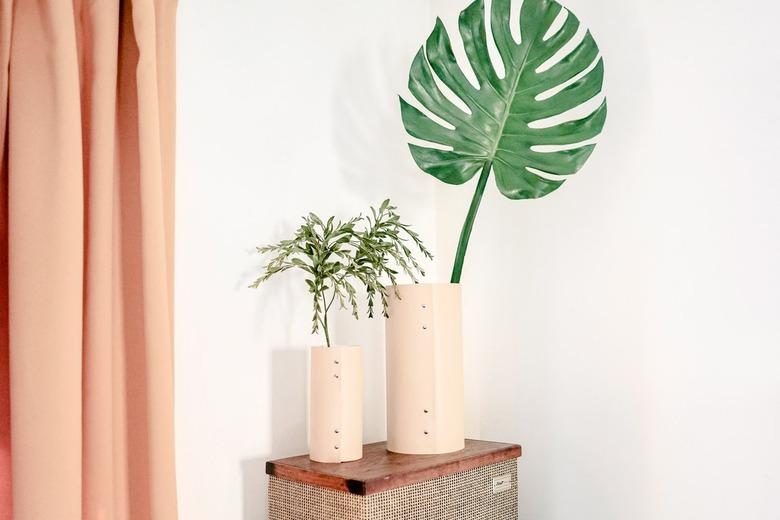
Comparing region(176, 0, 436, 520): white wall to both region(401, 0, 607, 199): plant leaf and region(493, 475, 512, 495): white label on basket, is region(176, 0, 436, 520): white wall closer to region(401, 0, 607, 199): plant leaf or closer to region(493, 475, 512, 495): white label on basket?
region(401, 0, 607, 199): plant leaf

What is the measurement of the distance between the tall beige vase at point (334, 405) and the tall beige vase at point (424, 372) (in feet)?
0.44

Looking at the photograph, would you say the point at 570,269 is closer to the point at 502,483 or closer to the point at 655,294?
the point at 655,294

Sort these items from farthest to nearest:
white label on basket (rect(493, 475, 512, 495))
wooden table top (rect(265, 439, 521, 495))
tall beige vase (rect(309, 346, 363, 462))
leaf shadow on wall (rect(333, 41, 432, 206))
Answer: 1. leaf shadow on wall (rect(333, 41, 432, 206))
2. white label on basket (rect(493, 475, 512, 495))
3. tall beige vase (rect(309, 346, 363, 462))
4. wooden table top (rect(265, 439, 521, 495))

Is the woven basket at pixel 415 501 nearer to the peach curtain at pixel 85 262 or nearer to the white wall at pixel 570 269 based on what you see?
the white wall at pixel 570 269

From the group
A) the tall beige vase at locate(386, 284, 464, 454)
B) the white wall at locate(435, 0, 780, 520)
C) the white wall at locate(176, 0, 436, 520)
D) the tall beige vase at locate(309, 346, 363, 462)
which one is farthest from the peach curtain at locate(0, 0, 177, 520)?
the white wall at locate(435, 0, 780, 520)

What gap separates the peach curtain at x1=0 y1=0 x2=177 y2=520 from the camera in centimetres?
118

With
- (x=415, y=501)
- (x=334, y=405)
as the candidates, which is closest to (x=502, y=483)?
(x=415, y=501)

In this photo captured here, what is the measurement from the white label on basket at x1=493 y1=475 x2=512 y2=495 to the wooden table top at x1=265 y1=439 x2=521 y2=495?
0.05 m

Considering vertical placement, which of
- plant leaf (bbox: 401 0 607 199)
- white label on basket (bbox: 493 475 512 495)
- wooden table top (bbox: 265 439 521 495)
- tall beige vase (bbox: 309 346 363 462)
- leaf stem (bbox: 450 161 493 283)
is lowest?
white label on basket (bbox: 493 475 512 495)

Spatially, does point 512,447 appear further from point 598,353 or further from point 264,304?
point 264,304

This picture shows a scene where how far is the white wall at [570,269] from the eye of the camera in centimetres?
162

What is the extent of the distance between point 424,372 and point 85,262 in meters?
0.77

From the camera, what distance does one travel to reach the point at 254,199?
176 centimetres

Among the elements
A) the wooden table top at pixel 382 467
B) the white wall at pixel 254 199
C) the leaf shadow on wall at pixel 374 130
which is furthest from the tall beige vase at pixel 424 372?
the leaf shadow on wall at pixel 374 130
